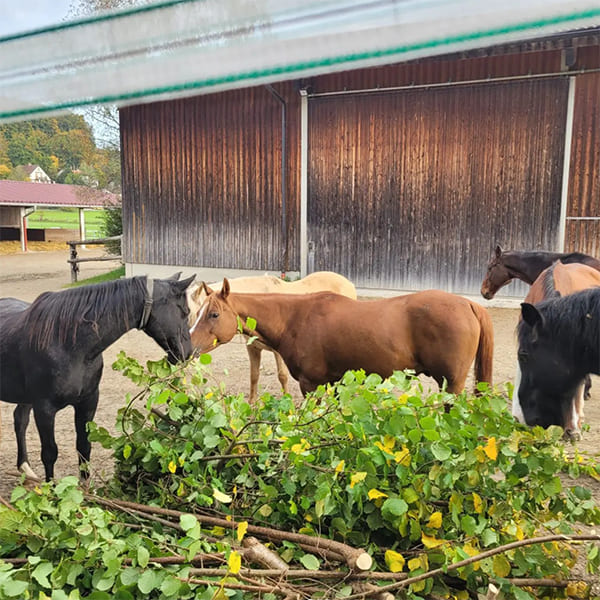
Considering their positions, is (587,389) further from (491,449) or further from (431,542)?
(431,542)

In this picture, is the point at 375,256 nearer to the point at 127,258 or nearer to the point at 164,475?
the point at 127,258

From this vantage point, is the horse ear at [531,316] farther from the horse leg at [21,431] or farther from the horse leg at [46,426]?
the horse leg at [21,431]

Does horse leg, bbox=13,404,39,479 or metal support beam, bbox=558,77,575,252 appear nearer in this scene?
horse leg, bbox=13,404,39,479

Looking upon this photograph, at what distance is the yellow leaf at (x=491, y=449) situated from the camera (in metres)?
1.61

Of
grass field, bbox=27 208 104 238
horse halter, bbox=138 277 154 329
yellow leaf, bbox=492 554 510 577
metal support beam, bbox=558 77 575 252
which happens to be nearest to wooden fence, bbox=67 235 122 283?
metal support beam, bbox=558 77 575 252

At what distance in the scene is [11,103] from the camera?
166cm

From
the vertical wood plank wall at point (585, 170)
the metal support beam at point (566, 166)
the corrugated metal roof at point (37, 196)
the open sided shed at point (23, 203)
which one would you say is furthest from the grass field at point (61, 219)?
the vertical wood plank wall at point (585, 170)

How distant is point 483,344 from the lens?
3855mm

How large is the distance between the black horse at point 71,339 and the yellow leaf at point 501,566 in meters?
2.13

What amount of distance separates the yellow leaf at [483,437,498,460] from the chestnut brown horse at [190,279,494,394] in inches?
82.2

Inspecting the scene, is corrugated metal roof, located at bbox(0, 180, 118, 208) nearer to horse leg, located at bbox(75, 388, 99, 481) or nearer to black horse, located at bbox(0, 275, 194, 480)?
black horse, located at bbox(0, 275, 194, 480)

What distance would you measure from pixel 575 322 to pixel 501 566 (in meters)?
1.55

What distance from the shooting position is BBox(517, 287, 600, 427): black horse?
2623 millimetres

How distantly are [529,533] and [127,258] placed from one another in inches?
519
